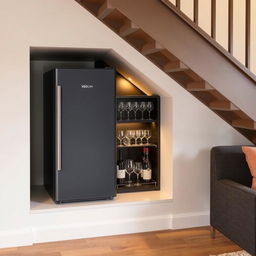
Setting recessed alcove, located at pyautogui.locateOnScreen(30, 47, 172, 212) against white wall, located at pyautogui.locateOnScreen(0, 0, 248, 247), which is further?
recessed alcove, located at pyautogui.locateOnScreen(30, 47, 172, 212)

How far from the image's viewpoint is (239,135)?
173 inches

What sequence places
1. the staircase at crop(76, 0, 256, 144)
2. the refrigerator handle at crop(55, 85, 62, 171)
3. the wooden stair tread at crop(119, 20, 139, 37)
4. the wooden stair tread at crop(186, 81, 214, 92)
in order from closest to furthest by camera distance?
the staircase at crop(76, 0, 256, 144), the wooden stair tread at crop(119, 20, 139, 37), the wooden stair tread at crop(186, 81, 214, 92), the refrigerator handle at crop(55, 85, 62, 171)

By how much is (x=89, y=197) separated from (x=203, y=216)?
1133 mm

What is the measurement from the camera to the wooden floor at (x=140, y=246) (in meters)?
3.69

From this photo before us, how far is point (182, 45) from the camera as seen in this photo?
9.81 feet

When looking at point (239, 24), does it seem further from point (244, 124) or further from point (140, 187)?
point (140, 187)

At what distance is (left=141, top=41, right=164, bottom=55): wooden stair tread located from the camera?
319 cm

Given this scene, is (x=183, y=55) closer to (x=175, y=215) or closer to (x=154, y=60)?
(x=154, y=60)

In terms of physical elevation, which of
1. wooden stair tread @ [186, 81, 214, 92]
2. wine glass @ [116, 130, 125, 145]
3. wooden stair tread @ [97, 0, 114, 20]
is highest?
wooden stair tread @ [97, 0, 114, 20]

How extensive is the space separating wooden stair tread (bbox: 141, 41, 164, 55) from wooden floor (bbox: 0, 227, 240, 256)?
5.32 feet

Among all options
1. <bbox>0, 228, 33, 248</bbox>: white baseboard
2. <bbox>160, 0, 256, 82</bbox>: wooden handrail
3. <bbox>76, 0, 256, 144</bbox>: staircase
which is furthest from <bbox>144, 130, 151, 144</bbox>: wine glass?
<bbox>160, 0, 256, 82</bbox>: wooden handrail

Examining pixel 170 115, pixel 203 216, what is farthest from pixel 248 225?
pixel 170 115

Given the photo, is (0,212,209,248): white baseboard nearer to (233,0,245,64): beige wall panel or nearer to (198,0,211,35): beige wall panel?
(233,0,245,64): beige wall panel

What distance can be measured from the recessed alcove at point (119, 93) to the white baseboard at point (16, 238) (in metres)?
0.21
